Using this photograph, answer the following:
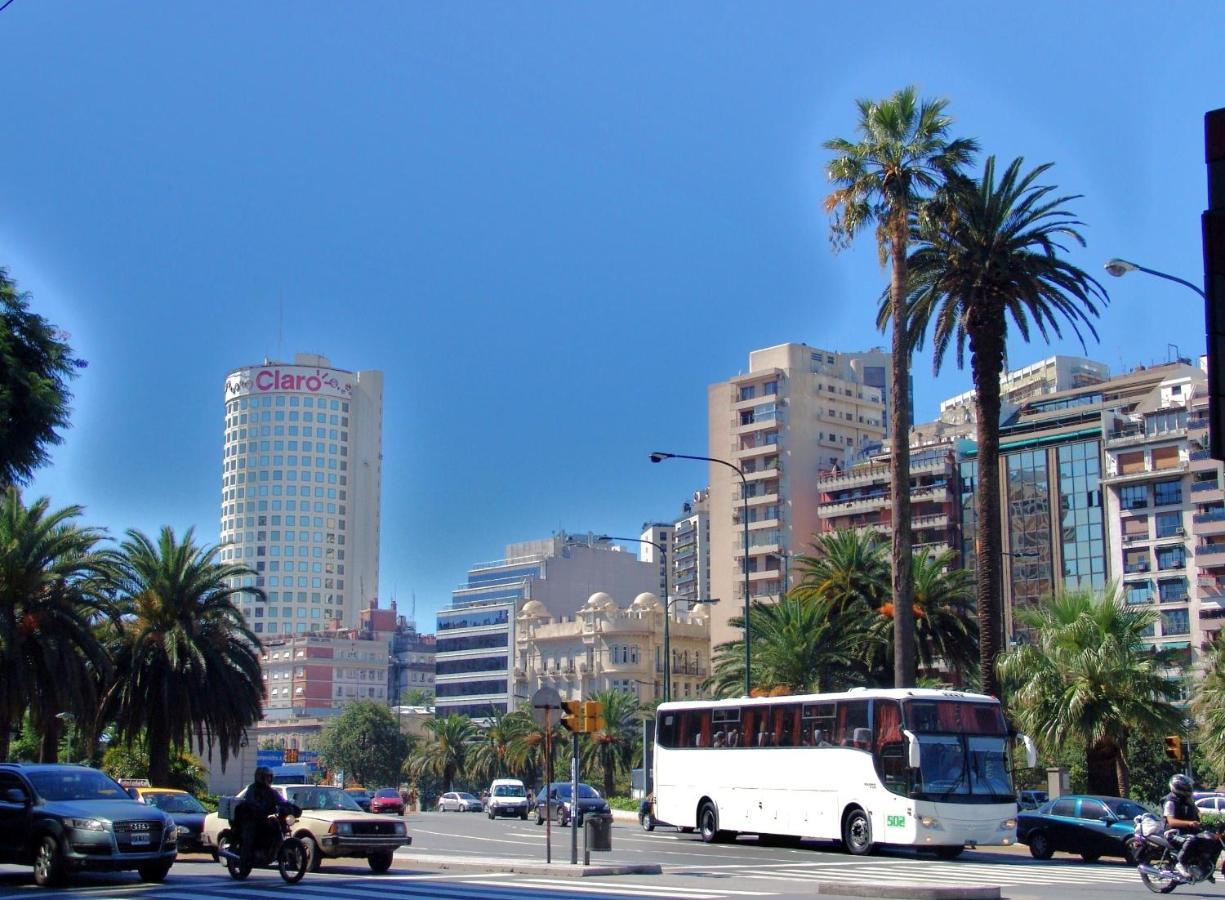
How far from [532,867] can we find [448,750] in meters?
88.0

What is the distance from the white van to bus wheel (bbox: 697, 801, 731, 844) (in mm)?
26985

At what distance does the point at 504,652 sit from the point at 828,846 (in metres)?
115

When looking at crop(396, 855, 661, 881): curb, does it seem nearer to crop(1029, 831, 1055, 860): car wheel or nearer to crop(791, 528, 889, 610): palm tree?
crop(1029, 831, 1055, 860): car wheel

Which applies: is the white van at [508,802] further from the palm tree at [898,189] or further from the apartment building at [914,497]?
the apartment building at [914,497]

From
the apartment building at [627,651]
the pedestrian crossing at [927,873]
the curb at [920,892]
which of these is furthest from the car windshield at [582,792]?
the apartment building at [627,651]

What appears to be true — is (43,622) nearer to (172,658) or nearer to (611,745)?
(172,658)

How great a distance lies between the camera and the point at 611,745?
9094 centimetres

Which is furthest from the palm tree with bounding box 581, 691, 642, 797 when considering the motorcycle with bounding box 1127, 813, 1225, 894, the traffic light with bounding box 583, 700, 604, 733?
the motorcycle with bounding box 1127, 813, 1225, 894

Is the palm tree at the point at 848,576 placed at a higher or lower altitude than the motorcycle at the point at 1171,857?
higher

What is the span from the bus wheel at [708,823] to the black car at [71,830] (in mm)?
16724

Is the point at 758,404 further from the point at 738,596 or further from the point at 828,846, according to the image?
the point at 828,846

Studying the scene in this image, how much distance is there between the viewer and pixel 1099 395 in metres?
122

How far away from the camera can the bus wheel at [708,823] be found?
34.7 meters

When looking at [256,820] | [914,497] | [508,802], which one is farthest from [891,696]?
[914,497]
